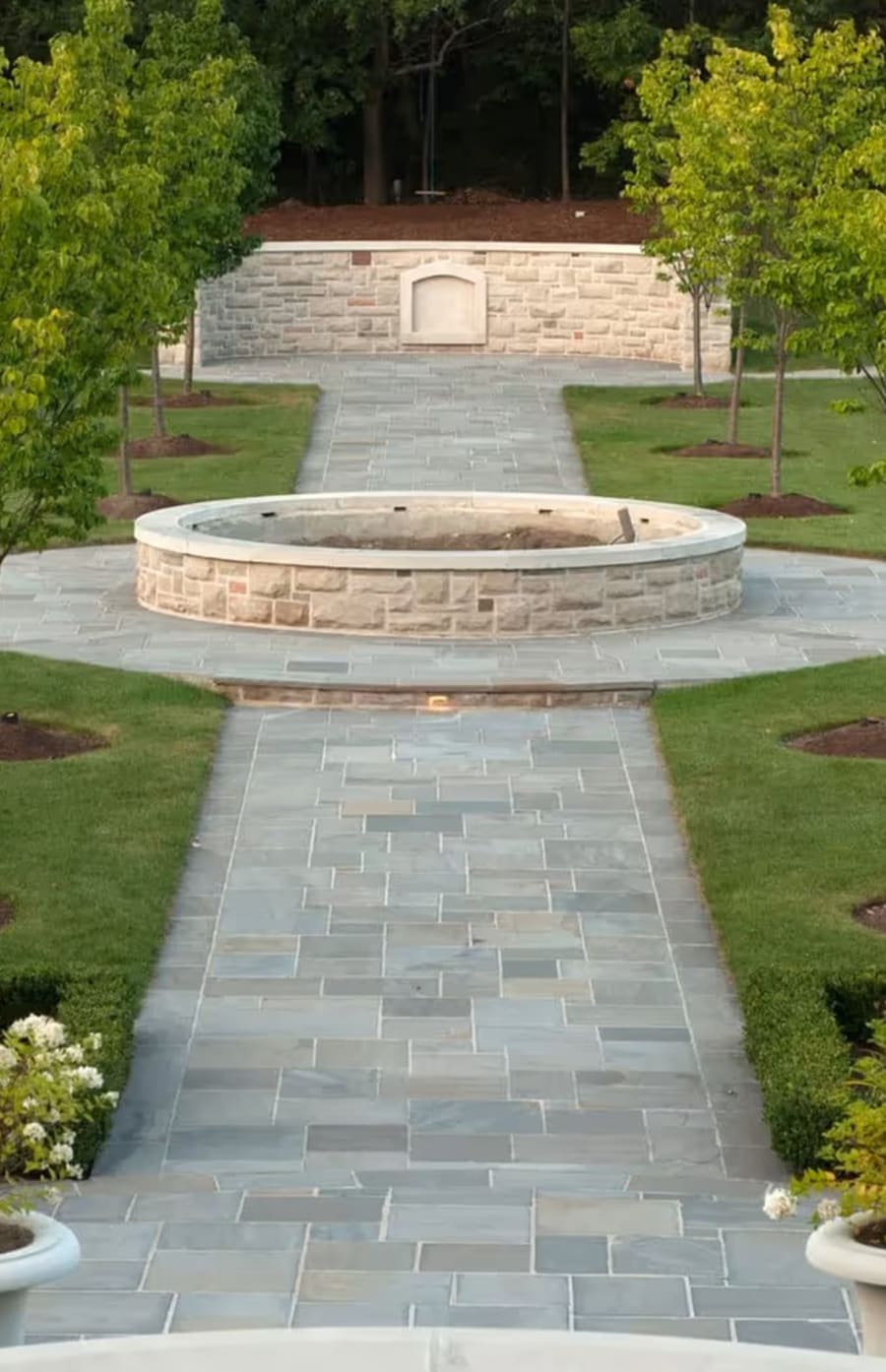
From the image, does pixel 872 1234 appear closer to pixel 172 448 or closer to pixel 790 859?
A: pixel 790 859

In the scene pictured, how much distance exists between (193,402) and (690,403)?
705cm

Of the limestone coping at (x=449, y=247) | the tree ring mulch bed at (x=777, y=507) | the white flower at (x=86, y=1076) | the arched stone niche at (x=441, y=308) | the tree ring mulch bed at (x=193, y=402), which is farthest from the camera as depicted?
the arched stone niche at (x=441, y=308)

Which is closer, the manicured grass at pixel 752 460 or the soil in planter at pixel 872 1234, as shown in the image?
the soil in planter at pixel 872 1234

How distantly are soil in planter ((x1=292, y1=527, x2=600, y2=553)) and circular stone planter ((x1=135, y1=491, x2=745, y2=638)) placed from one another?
41.1 inches

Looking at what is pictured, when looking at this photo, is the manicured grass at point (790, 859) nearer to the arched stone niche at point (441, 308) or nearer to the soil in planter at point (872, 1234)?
the soil in planter at point (872, 1234)

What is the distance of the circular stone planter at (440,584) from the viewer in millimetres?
18500

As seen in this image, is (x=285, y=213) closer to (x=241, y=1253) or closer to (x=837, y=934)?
(x=837, y=934)

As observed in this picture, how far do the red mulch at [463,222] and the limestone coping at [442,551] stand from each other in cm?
2001

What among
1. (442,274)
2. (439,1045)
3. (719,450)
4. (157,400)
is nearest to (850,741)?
(439,1045)

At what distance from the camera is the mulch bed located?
20938 millimetres

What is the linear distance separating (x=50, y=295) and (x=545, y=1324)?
8.44 meters

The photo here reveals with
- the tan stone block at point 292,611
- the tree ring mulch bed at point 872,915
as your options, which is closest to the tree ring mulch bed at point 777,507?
the tan stone block at point 292,611

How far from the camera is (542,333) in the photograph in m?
39.9

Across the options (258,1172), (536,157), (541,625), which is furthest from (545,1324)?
(536,157)
